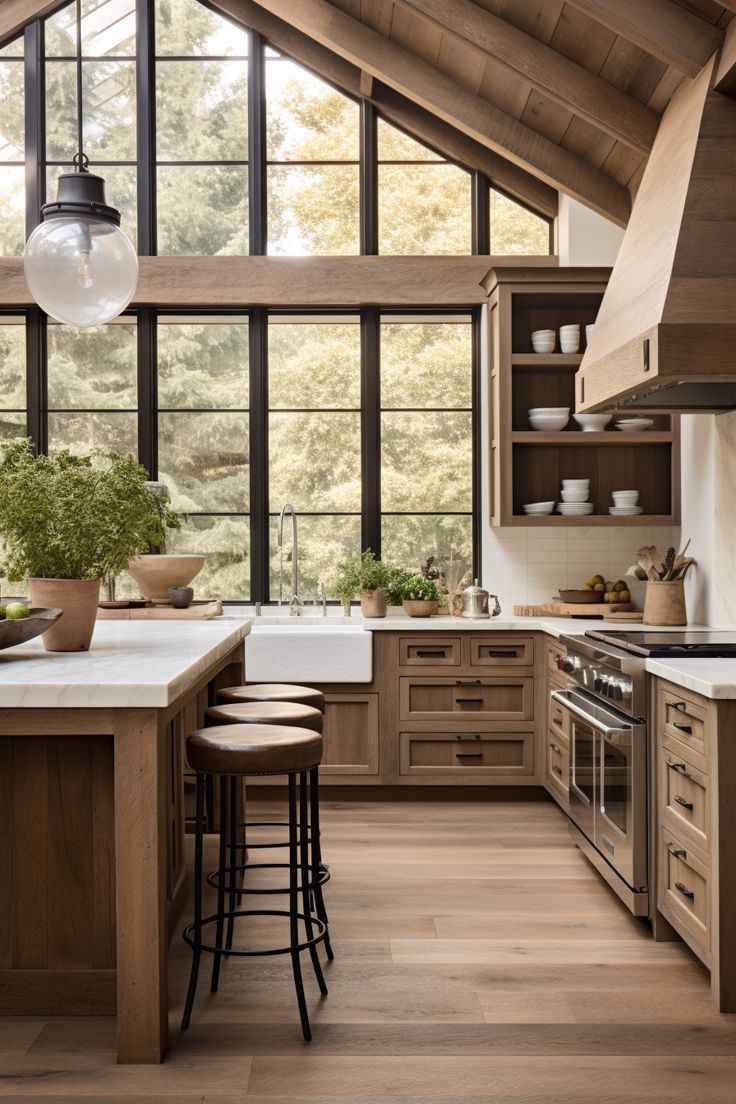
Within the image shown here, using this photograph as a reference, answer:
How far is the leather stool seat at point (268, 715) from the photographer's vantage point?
3.24 metres

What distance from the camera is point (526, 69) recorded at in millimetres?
4766

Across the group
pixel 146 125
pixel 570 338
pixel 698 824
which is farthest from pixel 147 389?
pixel 698 824

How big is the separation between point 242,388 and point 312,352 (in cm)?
48

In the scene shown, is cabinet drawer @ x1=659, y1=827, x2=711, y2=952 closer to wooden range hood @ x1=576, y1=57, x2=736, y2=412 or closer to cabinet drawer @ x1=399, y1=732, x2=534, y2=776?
wooden range hood @ x1=576, y1=57, x2=736, y2=412

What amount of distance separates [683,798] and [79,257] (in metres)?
2.46

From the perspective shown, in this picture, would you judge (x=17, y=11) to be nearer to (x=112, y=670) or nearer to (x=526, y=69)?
(x=526, y=69)

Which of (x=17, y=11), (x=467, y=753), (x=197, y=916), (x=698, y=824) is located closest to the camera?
(x=197, y=916)

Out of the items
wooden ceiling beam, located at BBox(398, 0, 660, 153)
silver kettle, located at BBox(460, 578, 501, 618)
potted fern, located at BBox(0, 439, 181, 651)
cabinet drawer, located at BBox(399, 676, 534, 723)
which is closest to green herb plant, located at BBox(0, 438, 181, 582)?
potted fern, located at BBox(0, 439, 181, 651)

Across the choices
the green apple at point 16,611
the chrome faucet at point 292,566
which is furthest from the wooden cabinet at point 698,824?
the chrome faucet at point 292,566

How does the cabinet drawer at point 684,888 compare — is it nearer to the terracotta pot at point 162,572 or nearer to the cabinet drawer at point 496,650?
the cabinet drawer at point 496,650

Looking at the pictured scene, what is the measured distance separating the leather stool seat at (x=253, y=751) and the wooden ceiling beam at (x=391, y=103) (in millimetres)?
4313

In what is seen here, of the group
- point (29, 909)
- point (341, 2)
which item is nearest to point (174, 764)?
point (29, 909)

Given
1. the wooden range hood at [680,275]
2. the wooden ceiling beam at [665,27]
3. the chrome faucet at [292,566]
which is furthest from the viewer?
the chrome faucet at [292,566]

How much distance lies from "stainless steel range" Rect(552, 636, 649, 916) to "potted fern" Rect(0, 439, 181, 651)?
1709mm
